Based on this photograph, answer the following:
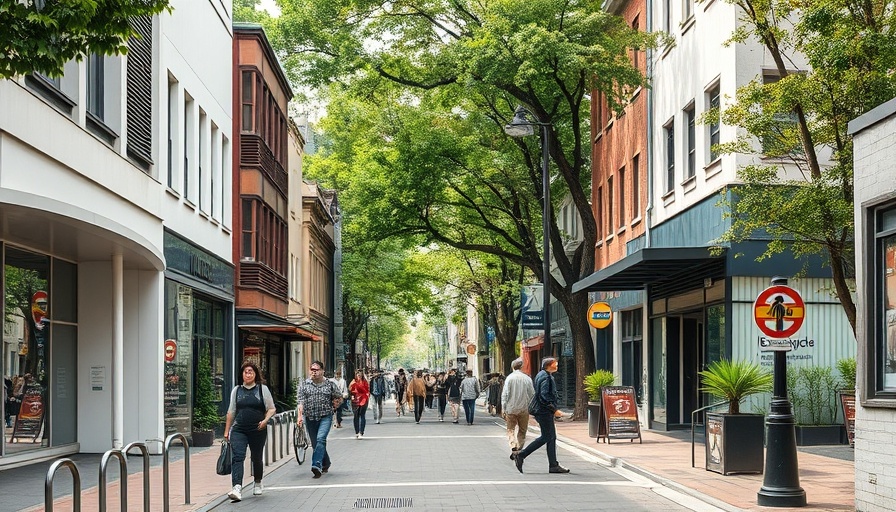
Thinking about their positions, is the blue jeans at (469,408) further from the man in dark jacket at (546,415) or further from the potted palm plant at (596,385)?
the man in dark jacket at (546,415)

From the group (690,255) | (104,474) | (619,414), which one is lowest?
(619,414)

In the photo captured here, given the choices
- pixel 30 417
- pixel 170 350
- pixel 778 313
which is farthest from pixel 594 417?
pixel 778 313

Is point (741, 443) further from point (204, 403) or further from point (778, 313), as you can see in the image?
point (204, 403)

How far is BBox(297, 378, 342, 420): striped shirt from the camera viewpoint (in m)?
18.6

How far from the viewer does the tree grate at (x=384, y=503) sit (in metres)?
13.7

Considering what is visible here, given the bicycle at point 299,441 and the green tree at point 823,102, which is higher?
the green tree at point 823,102

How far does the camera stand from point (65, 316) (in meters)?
20.9

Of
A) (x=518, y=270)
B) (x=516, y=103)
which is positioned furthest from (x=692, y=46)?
(x=518, y=270)

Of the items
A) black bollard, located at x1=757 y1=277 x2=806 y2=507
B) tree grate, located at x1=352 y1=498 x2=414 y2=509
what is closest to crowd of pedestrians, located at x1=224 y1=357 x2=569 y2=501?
tree grate, located at x1=352 y1=498 x2=414 y2=509

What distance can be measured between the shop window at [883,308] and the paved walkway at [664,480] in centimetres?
150

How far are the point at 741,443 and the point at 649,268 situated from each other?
8.79 meters

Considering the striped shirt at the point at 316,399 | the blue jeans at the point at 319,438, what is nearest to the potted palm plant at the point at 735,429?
the blue jeans at the point at 319,438

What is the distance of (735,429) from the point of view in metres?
16.3

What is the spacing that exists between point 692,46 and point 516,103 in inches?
411
